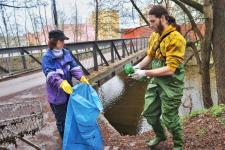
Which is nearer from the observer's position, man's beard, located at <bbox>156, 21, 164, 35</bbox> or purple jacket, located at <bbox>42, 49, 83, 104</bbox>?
man's beard, located at <bbox>156, 21, 164, 35</bbox>

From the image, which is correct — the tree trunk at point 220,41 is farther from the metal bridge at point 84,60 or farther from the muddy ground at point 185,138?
the metal bridge at point 84,60

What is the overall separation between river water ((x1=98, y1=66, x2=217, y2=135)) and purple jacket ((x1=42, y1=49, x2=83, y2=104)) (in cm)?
542

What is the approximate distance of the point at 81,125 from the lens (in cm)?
445

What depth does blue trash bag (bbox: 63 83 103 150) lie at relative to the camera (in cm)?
444

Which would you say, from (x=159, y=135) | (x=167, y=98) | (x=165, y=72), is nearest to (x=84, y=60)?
(x=159, y=135)

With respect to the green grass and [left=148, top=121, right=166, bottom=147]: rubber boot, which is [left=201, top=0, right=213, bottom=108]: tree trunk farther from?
[left=148, top=121, right=166, bottom=147]: rubber boot

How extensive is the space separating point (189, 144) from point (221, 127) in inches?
30.7

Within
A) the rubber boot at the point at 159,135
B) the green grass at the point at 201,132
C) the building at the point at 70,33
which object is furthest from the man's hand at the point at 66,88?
the building at the point at 70,33

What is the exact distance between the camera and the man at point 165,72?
406 cm

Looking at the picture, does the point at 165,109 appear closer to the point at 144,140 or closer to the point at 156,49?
the point at 156,49

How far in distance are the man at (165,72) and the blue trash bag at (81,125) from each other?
73cm

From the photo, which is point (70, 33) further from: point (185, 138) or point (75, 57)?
point (185, 138)

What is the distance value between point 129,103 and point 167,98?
33.0ft

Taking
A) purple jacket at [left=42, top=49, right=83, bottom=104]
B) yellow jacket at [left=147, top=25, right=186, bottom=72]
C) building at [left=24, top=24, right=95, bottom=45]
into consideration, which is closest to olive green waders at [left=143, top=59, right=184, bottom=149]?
yellow jacket at [left=147, top=25, right=186, bottom=72]
